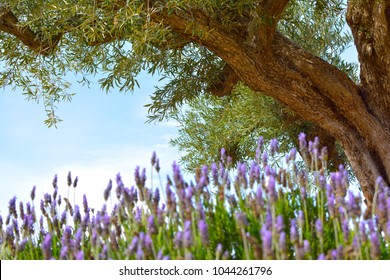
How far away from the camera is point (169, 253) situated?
3168mm

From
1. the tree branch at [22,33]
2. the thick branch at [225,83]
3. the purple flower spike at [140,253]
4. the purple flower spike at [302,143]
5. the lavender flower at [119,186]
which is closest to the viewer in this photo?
the purple flower spike at [140,253]

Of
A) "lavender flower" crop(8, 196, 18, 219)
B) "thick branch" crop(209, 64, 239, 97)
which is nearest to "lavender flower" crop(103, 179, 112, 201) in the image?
"lavender flower" crop(8, 196, 18, 219)

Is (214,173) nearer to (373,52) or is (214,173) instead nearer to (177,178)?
(177,178)

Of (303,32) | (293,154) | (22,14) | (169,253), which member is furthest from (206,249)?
(303,32)

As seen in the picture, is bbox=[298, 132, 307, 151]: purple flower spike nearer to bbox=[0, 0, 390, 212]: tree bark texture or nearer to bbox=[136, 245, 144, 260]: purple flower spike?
bbox=[136, 245, 144, 260]: purple flower spike

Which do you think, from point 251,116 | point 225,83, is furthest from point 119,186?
point 251,116

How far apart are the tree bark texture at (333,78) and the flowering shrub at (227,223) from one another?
3932 mm

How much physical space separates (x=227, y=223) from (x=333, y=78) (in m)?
5.25

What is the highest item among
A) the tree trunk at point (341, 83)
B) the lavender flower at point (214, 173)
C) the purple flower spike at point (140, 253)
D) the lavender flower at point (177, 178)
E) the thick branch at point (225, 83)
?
the thick branch at point (225, 83)

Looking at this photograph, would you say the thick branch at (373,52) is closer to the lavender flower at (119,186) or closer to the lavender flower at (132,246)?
the lavender flower at (119,186)

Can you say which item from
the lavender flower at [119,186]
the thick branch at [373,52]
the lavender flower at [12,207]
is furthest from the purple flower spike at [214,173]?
the thick branch at [373,52]

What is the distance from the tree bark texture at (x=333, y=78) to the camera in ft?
25.7

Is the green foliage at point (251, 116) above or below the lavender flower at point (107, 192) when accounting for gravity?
above
